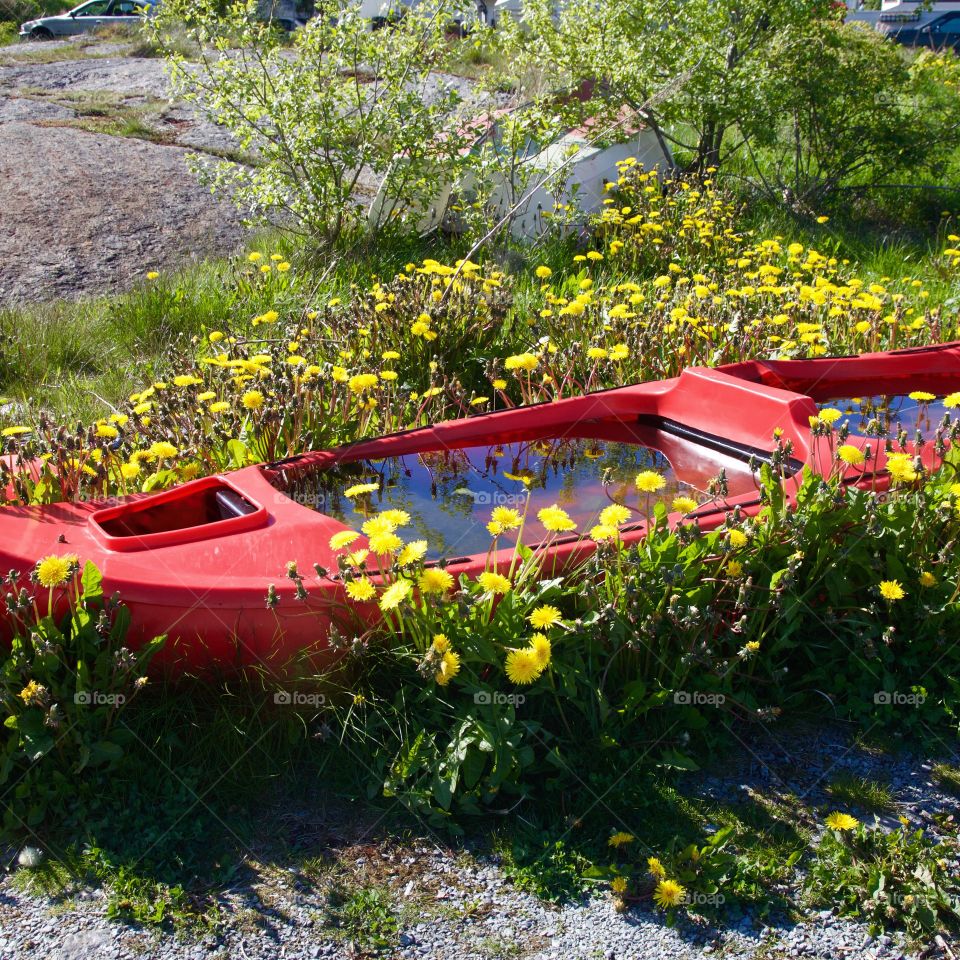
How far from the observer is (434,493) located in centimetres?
320

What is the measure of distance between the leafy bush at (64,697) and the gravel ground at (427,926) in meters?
0.21

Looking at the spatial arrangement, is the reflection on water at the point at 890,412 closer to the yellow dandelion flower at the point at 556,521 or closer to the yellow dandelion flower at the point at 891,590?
the yellow dandelion flower at the point at 891,590

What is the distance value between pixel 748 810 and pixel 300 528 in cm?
130

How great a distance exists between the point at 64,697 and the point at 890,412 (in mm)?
3074

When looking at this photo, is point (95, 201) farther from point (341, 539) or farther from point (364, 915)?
point (364, 915)

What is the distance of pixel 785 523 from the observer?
8.56ft

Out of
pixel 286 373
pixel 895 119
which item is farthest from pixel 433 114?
pixel 895 119

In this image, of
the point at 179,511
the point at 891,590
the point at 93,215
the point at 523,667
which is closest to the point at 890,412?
the point at 891,590

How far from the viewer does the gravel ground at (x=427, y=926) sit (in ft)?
6.52

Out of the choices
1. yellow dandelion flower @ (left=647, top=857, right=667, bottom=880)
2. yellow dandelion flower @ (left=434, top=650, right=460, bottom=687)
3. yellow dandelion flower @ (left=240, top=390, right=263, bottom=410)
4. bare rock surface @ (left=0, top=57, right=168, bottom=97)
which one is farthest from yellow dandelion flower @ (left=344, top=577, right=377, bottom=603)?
bare rock surface @ (left=0, top=57, right=168, bottom=97)

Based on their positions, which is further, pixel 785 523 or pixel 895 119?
pixel 895 119

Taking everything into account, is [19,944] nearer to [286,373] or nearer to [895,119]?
[286,373]

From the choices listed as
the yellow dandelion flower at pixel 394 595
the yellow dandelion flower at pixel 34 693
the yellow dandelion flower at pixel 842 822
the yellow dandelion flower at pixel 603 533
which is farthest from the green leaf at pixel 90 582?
the yellow dandelion flower at pixel 842 822

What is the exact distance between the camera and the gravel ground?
1986mm
